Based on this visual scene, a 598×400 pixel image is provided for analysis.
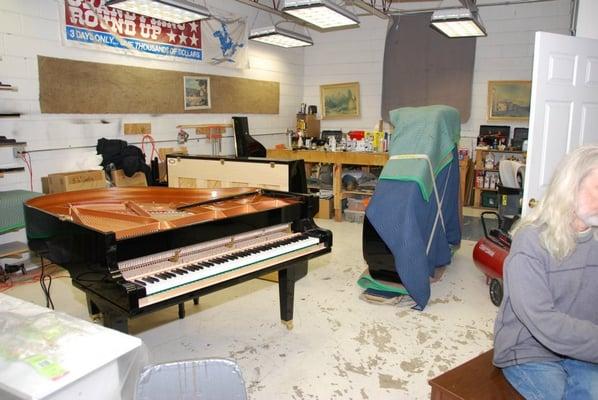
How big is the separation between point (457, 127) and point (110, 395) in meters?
3.81

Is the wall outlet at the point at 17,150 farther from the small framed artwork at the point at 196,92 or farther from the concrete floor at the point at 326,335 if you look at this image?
the small framed artwork at the point at 196,92

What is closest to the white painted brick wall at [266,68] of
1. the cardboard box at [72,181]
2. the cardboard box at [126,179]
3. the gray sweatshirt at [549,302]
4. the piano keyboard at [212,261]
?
the cardboard box at [72,181]

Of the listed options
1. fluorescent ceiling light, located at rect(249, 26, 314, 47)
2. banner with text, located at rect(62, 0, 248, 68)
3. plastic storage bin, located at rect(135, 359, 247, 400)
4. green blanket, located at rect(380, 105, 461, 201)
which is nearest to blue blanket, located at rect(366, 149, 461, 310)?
green blanket, located at rect(380, 105, 461, 201)

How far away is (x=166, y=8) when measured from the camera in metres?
4.45

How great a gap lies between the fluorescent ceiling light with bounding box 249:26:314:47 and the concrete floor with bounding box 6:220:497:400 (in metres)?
3.36

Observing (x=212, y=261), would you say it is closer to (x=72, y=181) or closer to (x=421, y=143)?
(x=421, y=143)

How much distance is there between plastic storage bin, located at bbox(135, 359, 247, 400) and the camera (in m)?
1.44

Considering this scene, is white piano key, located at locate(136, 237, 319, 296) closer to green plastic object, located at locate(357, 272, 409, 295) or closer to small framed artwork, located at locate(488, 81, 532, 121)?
green plastic object, located at locate(357, 272, 409, 295)

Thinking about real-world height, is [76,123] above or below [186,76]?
below

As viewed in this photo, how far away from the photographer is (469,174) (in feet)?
24.8

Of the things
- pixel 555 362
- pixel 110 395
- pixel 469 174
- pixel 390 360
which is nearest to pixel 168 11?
pixel 390 360

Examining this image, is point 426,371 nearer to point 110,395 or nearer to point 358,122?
point 110,395

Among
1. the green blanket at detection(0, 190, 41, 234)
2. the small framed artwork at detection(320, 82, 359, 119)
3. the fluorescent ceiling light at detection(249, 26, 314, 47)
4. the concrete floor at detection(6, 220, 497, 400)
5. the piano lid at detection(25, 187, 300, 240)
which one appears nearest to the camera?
the piano lid at detection(25, 187, 300, 240)

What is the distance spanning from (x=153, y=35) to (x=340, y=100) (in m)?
3.88
